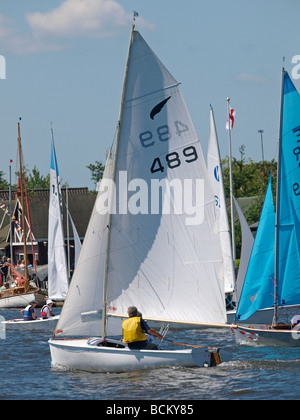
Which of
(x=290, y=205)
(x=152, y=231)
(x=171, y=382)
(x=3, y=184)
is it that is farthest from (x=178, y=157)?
(x=3, y=184)

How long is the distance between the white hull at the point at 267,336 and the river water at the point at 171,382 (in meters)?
0.38

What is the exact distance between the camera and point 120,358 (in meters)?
20.0

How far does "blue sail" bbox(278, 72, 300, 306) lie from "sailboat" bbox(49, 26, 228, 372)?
6.12 meters

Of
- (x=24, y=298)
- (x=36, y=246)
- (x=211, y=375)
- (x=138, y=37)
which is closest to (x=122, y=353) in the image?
(x=211, y=375)

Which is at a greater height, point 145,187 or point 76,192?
point 76,192

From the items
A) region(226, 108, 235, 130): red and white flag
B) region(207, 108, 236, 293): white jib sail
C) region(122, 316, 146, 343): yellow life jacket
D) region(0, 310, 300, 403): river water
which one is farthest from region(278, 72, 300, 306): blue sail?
region(226, 108, 235, 130): red and white flag

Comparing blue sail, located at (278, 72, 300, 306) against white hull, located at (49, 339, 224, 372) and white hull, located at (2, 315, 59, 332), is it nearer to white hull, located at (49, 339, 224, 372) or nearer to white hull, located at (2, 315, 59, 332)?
white hull, located at (49, 339, 224, 372)

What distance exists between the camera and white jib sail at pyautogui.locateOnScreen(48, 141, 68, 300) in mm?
41969

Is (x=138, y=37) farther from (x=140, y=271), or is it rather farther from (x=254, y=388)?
Result: (x=254, y=388)

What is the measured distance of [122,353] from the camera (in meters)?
20.0

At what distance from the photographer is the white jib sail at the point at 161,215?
21.0 metres

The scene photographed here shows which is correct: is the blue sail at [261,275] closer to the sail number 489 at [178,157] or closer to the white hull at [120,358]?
the sail number 489 at [178,157]

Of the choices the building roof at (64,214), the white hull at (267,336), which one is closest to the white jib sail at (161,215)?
the white hull at (267,336)
